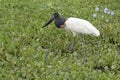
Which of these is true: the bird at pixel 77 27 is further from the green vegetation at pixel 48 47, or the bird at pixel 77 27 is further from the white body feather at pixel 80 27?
the green vegetation at pixel 48 47

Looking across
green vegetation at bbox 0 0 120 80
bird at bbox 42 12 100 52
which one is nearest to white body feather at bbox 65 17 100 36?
bird at bbox 42 12 100 52

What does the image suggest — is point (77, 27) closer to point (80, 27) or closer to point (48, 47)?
point (80, 27)

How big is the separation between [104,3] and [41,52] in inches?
282

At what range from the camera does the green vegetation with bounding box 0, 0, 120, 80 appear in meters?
7.75

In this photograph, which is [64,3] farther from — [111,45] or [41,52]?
[41,52]

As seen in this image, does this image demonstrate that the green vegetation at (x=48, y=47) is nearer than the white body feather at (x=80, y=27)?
Yes

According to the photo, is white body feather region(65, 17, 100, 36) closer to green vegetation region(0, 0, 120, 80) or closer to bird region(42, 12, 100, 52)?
bird region(42, 12, 100, 52)

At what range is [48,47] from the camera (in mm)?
9414

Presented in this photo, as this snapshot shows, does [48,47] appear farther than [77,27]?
Yes

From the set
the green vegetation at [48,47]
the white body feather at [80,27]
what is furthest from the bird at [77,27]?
the green vegetation at [48,47]

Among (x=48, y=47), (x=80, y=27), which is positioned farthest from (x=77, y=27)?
(x=48, y=47)

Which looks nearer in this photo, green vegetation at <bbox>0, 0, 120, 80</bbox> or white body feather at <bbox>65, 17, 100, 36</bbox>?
green vegetation at <bbox>0, 0, 120, 80</bbox>

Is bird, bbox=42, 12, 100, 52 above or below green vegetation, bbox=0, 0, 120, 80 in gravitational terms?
above

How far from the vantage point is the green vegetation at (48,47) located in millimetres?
7750
